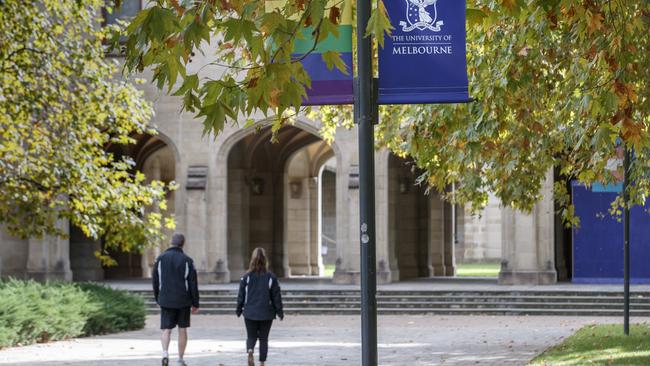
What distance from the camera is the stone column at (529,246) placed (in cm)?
3378

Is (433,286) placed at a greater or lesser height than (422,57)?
lesser

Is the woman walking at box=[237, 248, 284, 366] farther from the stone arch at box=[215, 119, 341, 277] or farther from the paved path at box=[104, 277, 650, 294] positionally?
the stone arch at box=[215, 119, 341, 277]

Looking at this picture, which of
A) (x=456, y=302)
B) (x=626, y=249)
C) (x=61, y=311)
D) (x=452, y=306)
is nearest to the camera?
Result: (x=626, y=249)

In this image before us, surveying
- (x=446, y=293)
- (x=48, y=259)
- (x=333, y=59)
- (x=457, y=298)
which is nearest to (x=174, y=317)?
(x=333, y=59)

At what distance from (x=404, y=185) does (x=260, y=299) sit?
25.5 meters

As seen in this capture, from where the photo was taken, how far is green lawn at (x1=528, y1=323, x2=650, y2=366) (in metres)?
15.4

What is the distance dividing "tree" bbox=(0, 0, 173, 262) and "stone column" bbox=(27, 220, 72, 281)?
13.5 meters

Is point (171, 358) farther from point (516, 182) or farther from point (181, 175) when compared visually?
point (181, 175)

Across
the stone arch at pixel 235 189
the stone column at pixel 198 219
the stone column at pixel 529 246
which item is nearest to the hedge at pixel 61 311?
the stone arch at pixel 235 189

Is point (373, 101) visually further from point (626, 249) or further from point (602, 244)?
point (602, 244)

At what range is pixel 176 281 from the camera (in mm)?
15102

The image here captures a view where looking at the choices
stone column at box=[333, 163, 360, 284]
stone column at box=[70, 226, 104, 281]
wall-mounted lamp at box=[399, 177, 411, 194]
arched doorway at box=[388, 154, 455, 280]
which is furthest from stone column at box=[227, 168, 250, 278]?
wall-mounted lamp at box=[399, 177, 411, 194]

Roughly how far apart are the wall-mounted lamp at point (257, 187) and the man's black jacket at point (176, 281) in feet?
84.5

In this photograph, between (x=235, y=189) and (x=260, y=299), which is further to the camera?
(x=235, y=189)
